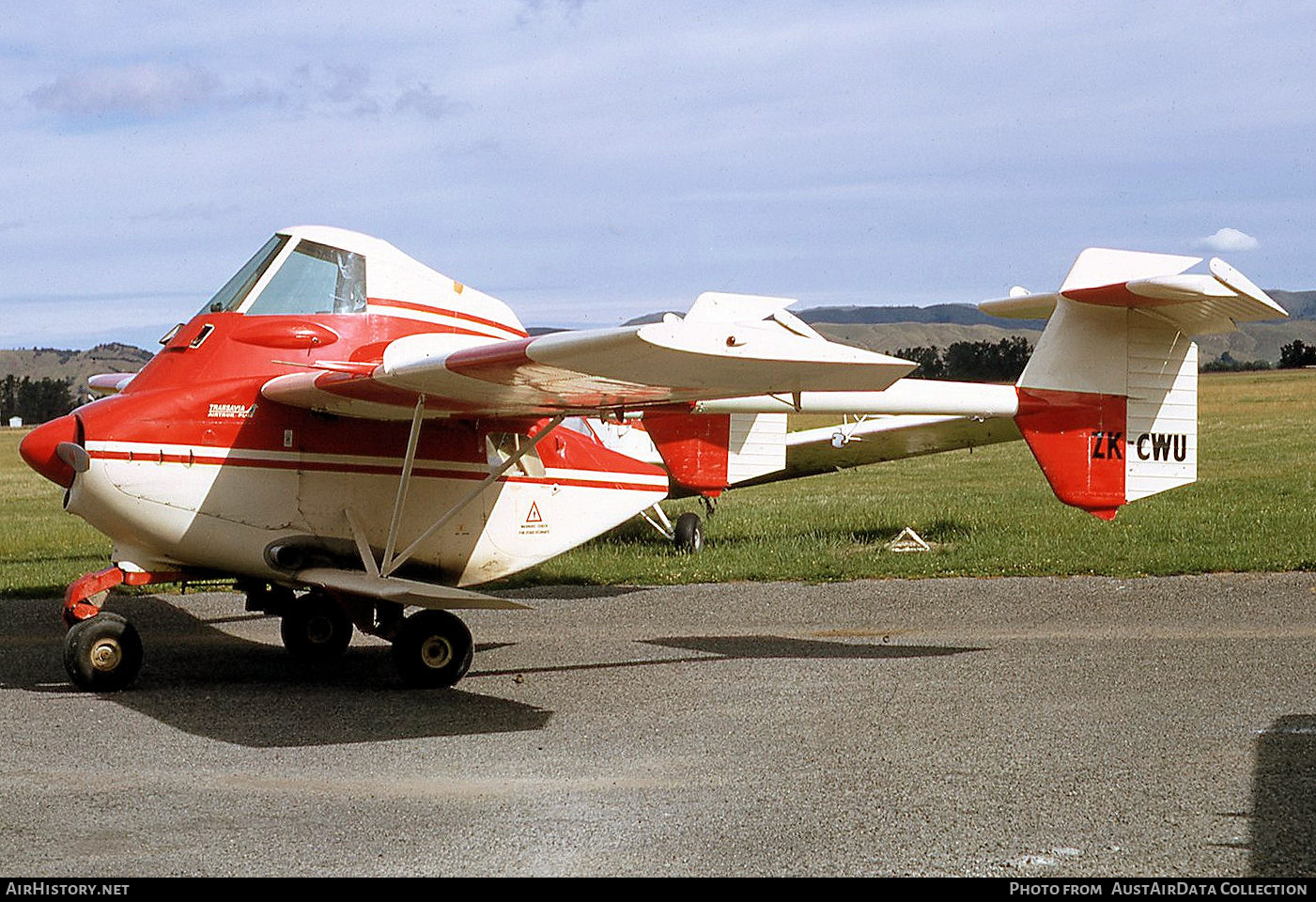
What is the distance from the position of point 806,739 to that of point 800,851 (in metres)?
1.94

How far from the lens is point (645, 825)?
5.37m

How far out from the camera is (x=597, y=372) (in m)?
6.57

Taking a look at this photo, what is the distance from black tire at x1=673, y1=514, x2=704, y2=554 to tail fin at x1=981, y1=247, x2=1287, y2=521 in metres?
5.87

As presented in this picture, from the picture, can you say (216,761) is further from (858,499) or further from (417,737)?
(858,499)

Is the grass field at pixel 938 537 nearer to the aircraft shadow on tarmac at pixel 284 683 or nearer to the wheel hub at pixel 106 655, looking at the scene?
the aircraft shadow on tarmac at pixel 284 683

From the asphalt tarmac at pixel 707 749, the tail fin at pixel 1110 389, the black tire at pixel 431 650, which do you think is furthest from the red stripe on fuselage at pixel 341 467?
the tail fin at pixel 1110 389

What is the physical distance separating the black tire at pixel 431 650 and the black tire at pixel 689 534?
299 inches

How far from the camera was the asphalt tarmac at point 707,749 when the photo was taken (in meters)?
5.05

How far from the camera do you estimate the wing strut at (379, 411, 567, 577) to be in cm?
831

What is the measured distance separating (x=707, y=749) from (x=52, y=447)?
4.28m

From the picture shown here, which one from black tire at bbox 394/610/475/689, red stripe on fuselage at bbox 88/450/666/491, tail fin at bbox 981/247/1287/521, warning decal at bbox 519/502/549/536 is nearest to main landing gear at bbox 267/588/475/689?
black tire at bbox 394/610/475/689

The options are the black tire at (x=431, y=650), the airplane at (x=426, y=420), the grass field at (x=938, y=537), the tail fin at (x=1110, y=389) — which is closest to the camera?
the airplane at (x=426, y=420)

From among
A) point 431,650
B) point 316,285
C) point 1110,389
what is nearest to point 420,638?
point 431,650
